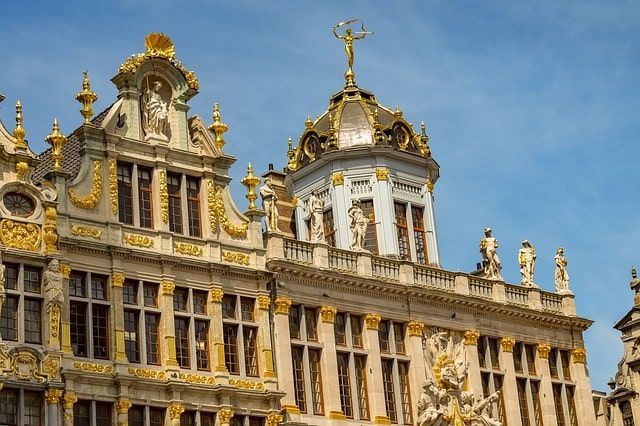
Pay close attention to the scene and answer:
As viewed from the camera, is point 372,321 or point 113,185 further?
point 372,321

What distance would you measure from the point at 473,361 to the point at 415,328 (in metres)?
2.70

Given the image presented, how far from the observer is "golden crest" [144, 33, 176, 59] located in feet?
144

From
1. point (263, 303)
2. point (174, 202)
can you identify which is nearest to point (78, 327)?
point (174, 202)

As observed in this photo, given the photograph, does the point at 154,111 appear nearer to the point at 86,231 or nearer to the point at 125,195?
the point at 125,195

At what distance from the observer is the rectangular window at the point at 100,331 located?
39.7 m

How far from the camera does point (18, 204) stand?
39.6 meters

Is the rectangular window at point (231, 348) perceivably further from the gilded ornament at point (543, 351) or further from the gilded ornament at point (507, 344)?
the gilded ornament at point (543, 351)

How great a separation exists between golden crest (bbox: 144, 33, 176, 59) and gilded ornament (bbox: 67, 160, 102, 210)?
4378 millimetres

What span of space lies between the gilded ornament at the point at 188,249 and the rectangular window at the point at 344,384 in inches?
235

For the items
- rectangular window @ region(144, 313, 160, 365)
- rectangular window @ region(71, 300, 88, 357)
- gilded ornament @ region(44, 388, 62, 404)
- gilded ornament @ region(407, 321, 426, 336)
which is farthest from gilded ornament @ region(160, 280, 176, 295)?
gilded ornament @ region(407, 321, 426, 336)

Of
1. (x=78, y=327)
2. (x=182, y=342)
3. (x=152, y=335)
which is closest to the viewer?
(x=78, y=327)

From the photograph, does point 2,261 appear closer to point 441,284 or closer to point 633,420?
point 441,284

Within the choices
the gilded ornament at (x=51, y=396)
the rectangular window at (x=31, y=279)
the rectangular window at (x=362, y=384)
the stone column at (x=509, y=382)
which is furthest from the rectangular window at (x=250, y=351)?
the stone column at (x=509, y=382)

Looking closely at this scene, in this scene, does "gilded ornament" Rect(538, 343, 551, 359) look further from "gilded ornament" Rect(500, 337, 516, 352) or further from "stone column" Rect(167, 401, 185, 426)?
"stone column" Rect(167, 401, 185, 426)
